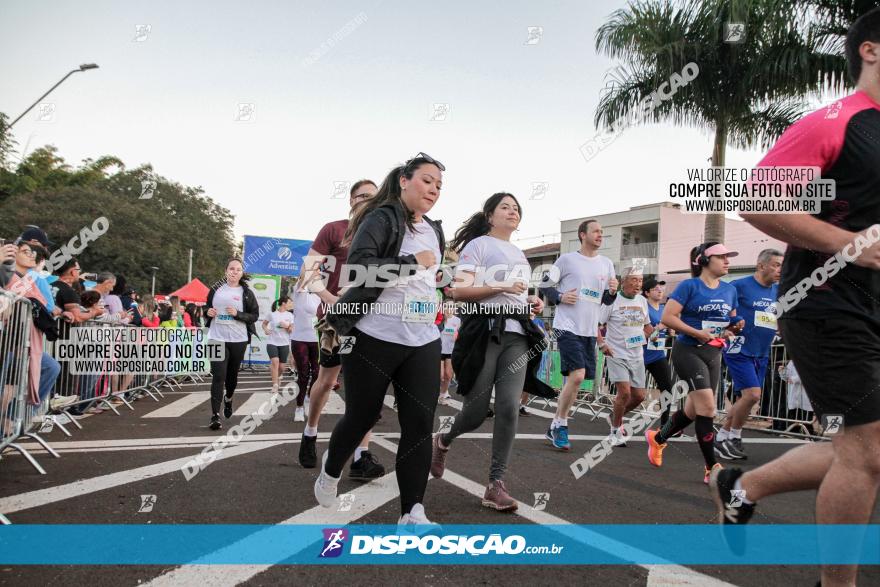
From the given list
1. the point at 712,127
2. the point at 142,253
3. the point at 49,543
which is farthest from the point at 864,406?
the point at 142,253

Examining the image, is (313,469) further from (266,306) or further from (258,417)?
(266,306)

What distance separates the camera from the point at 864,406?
6.61 feet

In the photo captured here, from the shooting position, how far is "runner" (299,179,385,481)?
458cm

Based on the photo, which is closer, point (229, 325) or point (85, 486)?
point (85, 486)

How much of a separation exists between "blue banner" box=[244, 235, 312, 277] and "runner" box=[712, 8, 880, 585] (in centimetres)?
2245

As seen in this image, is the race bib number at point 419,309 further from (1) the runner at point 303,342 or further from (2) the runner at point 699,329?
(1) the runner at point 303,342

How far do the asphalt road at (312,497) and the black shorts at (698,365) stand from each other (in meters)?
0.83

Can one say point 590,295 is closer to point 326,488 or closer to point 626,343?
point 626,343

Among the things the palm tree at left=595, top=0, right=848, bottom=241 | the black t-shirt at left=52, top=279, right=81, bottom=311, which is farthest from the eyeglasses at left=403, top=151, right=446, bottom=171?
the palm tree at left=595, top=0, right=848, bottom=241

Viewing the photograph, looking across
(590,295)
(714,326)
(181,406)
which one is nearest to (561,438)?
(590,295)

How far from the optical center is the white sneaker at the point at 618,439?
6.82m

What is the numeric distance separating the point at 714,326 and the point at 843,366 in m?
3.66

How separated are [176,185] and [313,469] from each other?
69543 millimetres

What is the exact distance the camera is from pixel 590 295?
21.8 feet
